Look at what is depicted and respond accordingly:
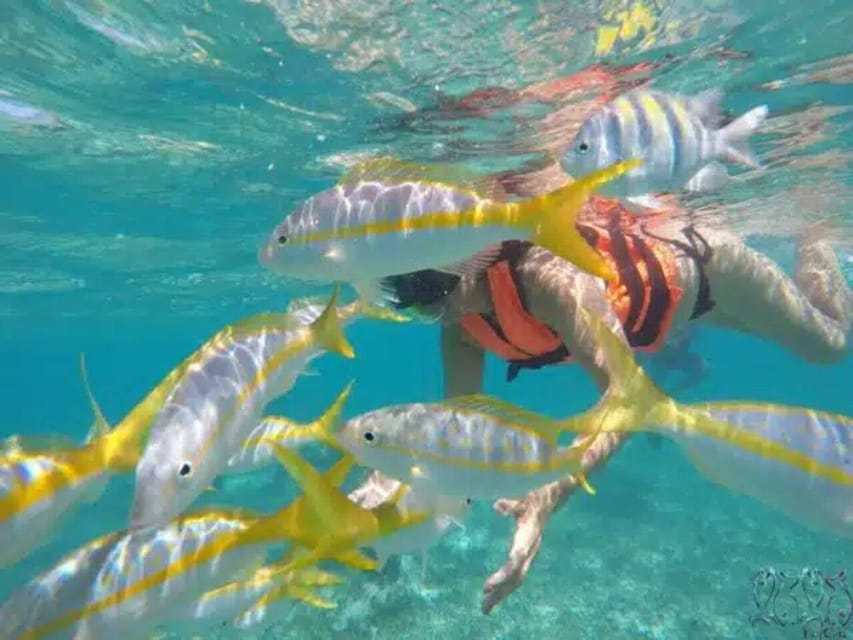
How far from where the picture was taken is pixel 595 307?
4.26 metres

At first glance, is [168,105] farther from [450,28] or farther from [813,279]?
[813,279]

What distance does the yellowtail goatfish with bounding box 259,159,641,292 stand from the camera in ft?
9.67

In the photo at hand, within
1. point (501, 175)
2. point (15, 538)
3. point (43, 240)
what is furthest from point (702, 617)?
point (43, 240)

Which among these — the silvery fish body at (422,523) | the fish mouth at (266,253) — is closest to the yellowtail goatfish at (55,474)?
the fish mouth at (266,253)

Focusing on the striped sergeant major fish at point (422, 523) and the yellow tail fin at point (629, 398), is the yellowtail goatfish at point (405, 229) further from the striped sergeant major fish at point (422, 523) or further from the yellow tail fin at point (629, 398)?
the striped sergeant major fish at point (422, 523)

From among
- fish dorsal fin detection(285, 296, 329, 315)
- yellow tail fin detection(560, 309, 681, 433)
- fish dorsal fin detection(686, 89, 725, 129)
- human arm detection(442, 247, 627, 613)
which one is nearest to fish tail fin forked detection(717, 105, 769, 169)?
fish dorsal fin detection(686, 89, 725, 129)

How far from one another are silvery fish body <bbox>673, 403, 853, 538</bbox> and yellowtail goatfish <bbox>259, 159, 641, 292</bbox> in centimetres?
96

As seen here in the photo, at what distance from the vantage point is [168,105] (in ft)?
38.5

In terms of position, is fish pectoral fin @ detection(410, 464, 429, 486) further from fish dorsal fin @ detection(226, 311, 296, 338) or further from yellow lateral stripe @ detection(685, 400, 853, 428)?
yellow lateral stripe @ detection(685, 400, 853, 428)

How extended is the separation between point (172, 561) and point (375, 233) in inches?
74.8

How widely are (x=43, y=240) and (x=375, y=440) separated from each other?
21.9 meters

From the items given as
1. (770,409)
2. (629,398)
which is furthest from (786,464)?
(629,398)

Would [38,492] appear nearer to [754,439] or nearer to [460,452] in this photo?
[460,452]

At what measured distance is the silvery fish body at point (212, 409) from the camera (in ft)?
8.00
